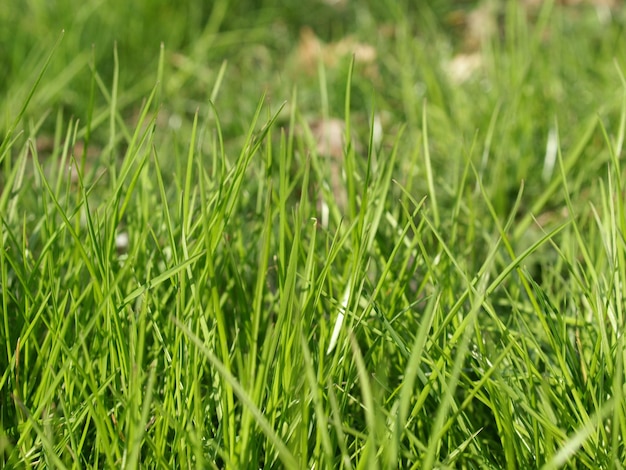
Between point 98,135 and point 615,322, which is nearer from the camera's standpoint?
point 615,322

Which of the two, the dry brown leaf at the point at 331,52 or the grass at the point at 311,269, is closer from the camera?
the grass at the point at 311,269

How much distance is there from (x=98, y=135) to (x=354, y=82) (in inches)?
35.3

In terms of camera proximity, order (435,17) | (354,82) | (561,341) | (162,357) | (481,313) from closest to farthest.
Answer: (561,341) → (162,357) → (481,313) → (354,82) → (435,17)

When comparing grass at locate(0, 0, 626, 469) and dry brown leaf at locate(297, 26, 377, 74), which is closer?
grass at locate(0, 0, 626, 469)

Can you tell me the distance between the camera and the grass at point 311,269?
0.96 meters

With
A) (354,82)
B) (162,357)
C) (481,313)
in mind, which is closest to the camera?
(162,357)

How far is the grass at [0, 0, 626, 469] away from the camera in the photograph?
0.96 metres

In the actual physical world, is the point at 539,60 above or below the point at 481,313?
above

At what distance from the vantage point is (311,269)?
3.59 feet

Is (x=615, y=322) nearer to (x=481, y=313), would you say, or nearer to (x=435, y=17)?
(x=481, y=313)

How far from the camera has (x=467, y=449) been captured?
1068 millimetres

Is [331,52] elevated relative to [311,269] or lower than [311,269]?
lower

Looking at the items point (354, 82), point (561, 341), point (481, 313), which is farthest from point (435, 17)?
point (561, 341)

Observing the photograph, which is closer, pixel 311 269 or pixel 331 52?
pixel 311 269
